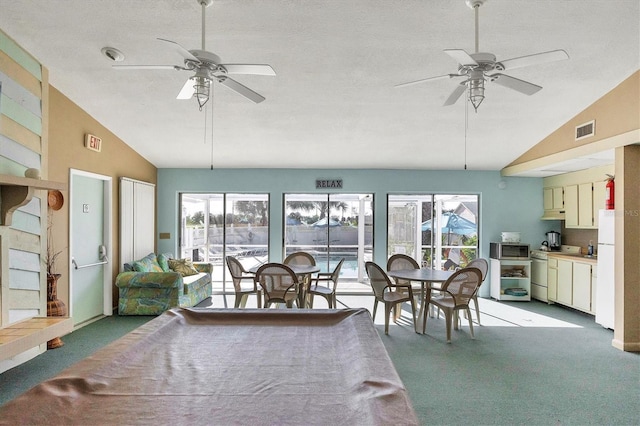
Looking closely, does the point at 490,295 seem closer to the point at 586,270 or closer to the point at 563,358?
the point at 586,270

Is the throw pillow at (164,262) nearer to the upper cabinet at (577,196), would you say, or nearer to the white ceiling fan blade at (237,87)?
the white ceiling fan blade at (237,87)

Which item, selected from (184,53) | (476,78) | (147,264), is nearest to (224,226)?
(147,264)

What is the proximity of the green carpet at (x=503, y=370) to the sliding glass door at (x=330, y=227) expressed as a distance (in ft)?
7.42

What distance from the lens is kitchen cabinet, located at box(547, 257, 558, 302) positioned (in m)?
6.30

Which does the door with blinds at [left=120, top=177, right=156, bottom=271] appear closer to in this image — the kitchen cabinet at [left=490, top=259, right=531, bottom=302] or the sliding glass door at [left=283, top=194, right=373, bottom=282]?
the sliding glass door at [left=283, top=194, right=373, bottom=282]

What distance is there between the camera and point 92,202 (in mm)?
5301

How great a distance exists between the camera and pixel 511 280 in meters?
6.90

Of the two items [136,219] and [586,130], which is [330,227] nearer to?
[136,219]

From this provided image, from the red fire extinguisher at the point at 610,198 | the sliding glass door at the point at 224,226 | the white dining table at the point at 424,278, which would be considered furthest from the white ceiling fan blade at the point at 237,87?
the red fire extinguisher at the point at 610,198

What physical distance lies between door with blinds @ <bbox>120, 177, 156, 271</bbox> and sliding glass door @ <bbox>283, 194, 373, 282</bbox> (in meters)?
2.37

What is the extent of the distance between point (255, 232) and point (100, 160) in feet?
9.56

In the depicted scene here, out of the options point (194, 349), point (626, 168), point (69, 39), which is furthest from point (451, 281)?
point (69, 39)

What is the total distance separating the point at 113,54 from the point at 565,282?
6.80 metres

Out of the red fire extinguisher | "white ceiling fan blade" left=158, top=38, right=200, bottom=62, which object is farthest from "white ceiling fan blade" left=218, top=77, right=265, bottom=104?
the red fire extinguisher
